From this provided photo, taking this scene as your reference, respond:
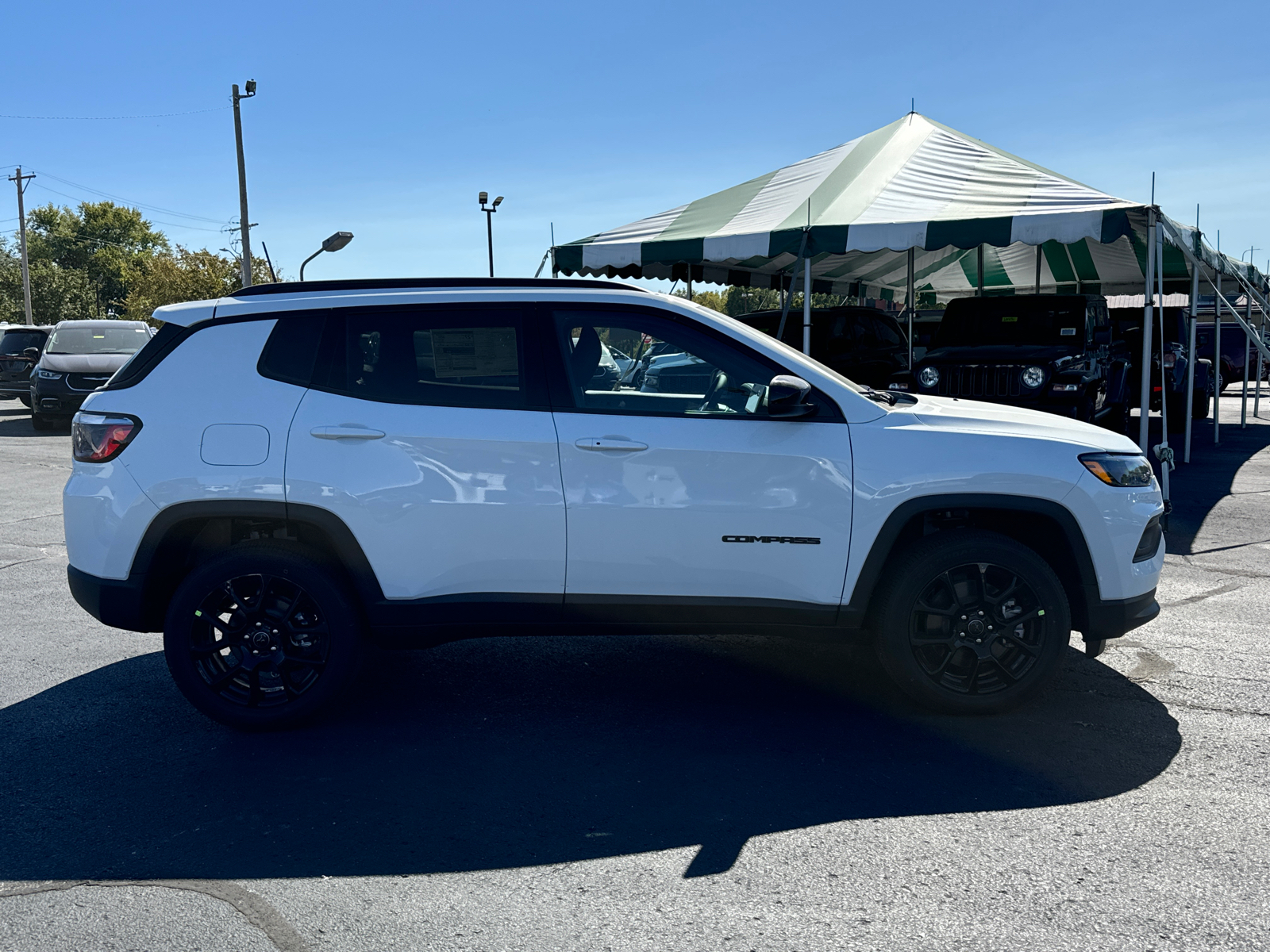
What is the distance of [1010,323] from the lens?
1301cm

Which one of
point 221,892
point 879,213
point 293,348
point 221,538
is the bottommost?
point 221,892

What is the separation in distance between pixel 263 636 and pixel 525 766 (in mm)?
1200

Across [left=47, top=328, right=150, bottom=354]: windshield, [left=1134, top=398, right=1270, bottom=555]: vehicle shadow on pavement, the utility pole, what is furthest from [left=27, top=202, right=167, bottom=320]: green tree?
[left=1134, top=398, right=1270, bottom=555]: vehicle shadow on pavement

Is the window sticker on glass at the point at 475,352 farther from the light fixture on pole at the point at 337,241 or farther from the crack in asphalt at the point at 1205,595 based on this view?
the light fixture on pole at the point at 337,241

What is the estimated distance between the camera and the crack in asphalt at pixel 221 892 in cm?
286

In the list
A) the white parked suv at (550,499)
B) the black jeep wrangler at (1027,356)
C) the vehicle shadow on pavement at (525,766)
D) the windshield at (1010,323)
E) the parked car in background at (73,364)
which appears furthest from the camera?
the parked car in background at (73,364)

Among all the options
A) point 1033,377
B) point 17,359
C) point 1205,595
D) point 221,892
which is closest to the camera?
point 221,892

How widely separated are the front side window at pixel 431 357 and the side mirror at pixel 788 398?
98cm

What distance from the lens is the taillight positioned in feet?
13.8

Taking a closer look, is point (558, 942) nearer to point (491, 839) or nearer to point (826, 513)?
point (491, 839)

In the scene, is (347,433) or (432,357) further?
(432,357)

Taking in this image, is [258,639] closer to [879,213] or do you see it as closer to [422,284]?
[422,284]

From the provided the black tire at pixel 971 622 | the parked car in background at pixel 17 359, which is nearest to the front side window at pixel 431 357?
the black tire at pixel 971 622


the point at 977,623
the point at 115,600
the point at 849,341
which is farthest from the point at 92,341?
the point at 977,623
